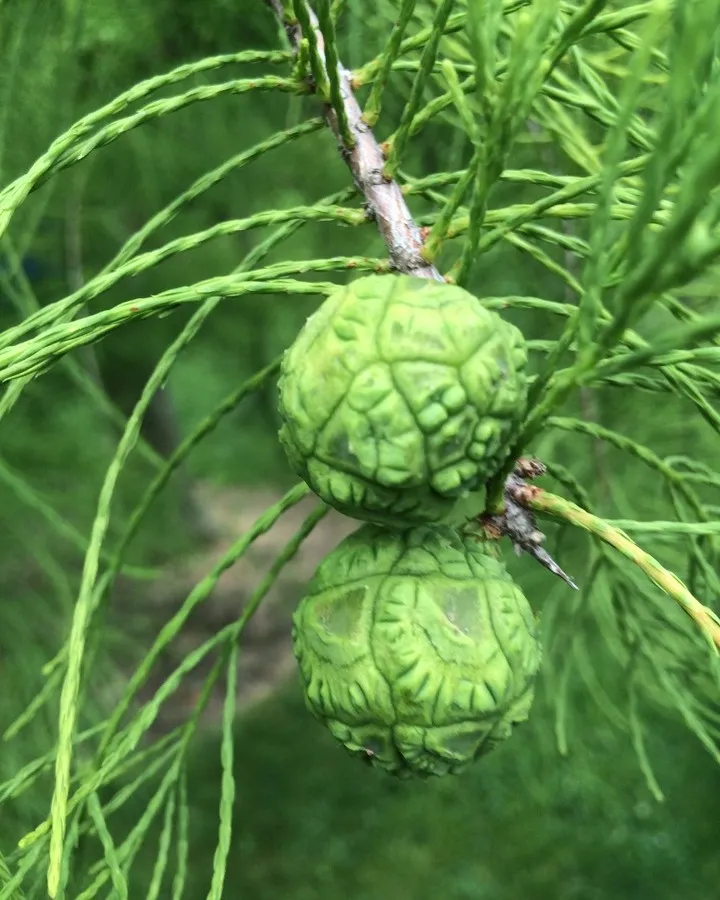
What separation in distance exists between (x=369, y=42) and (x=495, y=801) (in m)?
2.80

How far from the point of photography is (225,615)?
14.1ft

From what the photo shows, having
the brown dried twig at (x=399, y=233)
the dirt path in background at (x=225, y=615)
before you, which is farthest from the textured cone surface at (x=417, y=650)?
the dirt path in background at (x=225, y=615)

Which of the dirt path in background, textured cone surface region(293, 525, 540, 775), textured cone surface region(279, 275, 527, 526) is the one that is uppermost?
textured cone surface region(279, 275, 527, 526)

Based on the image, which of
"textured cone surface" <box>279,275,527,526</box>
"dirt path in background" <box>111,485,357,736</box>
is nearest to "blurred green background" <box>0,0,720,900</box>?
"dirt path in background" <box>111,485,357,736</box>

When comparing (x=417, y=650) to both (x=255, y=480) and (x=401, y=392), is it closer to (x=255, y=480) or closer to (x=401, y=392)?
(x=401, y=392)

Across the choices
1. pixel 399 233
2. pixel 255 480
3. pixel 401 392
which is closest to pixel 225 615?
pixel 255 480

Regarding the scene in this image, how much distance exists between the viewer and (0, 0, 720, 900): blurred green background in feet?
4.93

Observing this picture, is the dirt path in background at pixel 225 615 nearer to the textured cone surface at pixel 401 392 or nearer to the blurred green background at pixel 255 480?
the blurred green background at pixel 255 480

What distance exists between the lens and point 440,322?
52 centimetres

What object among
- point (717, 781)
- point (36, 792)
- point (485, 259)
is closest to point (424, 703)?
point (485, 259)

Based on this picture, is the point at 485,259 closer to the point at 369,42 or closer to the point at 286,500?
the point at 369,42

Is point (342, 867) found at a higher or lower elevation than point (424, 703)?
lower

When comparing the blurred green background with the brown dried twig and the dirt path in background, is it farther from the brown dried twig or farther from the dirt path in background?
the brown dried twig

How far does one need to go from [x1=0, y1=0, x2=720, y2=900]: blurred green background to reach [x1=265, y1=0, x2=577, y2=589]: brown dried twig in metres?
0.38
